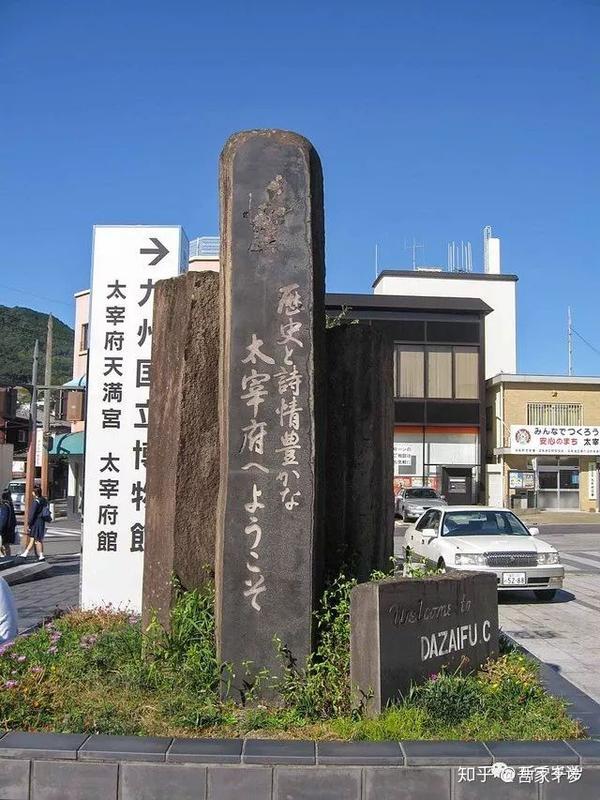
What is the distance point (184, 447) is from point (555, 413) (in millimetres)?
35362

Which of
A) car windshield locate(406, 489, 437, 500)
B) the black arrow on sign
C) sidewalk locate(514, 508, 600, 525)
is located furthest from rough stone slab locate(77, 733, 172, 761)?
sidewalk locate(514, 508, 600, 525)

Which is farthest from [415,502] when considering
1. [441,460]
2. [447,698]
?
[447,698]

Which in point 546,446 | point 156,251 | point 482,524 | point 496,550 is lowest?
point 496,550

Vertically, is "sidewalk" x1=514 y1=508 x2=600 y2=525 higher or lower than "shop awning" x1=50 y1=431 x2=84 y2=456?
lower

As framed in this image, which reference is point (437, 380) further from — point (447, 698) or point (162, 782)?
point (162, 782)

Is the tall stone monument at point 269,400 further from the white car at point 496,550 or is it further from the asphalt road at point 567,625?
the white car at point 496,550

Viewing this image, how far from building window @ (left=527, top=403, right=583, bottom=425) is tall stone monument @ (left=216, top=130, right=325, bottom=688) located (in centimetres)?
3499

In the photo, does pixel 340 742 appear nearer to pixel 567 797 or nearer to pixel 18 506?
pixel 567 797

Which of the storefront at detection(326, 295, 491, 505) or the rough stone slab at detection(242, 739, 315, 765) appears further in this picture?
the storefront at detection(326, 295, 491, 505)

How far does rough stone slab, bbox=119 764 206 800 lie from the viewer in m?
3.97

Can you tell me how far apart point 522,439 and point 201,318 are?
33.4 m

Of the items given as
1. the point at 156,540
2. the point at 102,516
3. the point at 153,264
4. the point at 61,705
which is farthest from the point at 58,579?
the point at 61,705

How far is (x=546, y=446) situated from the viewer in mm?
37656

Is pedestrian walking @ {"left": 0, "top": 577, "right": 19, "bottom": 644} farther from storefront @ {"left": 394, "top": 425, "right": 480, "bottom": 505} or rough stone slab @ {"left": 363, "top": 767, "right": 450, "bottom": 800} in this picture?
storefront @ {"left": 394, "top": 425, "right": 480, "bottom": 505}
